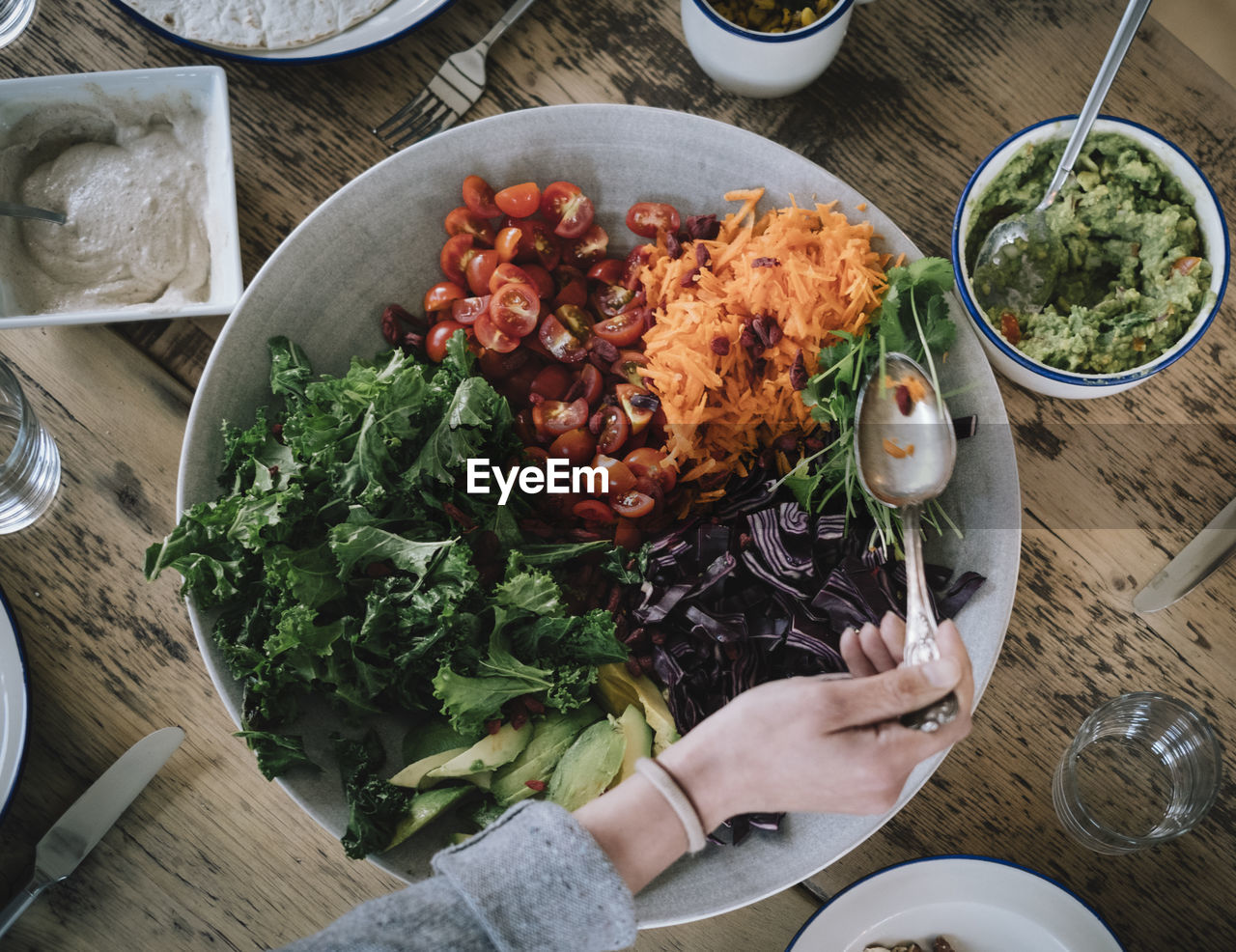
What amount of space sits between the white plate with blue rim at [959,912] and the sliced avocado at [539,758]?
54 cm

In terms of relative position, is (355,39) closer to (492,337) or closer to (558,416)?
(492,337)

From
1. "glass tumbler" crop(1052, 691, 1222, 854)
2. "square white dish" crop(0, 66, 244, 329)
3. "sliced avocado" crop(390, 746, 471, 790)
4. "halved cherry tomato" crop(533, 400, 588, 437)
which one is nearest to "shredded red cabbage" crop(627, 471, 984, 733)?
"halved cherry tomato" crop(533, 400, 588, 437)

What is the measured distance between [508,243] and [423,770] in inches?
35.5

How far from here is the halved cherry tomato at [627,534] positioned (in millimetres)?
1555

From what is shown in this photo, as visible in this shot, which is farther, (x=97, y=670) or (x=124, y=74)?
(x=97, y=670)

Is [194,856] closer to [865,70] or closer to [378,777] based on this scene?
[378,777]

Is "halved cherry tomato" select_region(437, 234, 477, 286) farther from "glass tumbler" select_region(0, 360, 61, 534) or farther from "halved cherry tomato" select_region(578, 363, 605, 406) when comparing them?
"glass tumbler" select_region(0, 360, 61, 534)

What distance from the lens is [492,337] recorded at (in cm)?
154

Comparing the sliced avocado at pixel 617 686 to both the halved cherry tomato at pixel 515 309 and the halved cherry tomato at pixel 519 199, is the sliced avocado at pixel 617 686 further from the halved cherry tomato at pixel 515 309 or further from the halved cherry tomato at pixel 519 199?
the halved cherry tomato at pixel 519 199

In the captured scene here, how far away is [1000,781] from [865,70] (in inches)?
54.3

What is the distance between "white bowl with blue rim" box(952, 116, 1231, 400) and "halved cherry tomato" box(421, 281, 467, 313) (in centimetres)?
86

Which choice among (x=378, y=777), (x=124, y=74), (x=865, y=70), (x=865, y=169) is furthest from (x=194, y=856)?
(x=865, y=70)

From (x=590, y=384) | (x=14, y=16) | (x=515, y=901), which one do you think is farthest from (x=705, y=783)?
(x=14, y=16)

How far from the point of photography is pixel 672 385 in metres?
1.46
